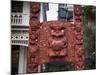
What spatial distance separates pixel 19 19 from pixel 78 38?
0.37 metres

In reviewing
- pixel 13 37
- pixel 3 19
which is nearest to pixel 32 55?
pixel 13 37

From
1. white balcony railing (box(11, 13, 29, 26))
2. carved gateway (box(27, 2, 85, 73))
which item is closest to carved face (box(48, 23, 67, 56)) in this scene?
carved gateway (box(27, 2, 85, 73))

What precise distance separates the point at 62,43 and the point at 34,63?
0.20m

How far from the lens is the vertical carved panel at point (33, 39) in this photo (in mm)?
1339

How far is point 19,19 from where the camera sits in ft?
4.34

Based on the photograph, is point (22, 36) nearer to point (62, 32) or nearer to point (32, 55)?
point (32, 55)

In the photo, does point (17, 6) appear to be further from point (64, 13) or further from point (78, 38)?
point (78, 38)

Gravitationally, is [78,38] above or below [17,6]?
below

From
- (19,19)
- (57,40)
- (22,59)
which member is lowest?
(22,59)

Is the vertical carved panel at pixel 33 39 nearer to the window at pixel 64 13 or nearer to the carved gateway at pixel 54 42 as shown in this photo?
the carved gateway at pixel 54 42

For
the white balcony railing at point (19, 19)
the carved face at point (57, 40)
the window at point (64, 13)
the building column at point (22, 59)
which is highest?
the window at point (64, 13)

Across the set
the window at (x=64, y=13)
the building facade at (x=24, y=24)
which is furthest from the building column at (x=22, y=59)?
the window at (x=64, y=13)

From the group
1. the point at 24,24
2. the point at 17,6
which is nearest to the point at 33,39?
the point at 24,24

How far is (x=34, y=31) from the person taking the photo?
52.9 inches
